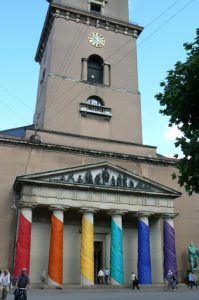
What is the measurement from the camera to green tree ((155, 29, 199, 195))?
12.1 m

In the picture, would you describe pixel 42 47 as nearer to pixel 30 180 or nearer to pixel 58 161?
pixel 58 161

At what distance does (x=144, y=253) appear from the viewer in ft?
88.2

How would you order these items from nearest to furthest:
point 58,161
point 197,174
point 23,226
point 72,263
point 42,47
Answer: point 197,174 → point 23,226 → point 72,263 → point 58,161 → point 42,47

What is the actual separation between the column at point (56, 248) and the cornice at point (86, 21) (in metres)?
18.3

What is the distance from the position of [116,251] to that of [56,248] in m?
4.20

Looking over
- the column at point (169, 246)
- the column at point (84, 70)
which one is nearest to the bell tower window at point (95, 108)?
the column at point (84, 70)

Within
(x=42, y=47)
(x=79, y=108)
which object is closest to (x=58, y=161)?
(x=79, y=108)

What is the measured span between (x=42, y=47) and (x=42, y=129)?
40.6 feet

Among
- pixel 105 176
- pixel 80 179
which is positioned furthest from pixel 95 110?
pixel 80 179

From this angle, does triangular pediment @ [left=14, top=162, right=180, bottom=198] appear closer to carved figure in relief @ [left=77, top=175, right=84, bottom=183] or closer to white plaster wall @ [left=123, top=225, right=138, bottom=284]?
carved figure in relief @ [left=77, top=175, right=84, bottom=183]

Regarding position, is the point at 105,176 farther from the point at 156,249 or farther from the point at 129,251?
the point at 156,249

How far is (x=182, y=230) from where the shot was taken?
3181cm

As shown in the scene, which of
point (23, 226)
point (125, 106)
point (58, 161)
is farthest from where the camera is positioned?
point (125, 106)

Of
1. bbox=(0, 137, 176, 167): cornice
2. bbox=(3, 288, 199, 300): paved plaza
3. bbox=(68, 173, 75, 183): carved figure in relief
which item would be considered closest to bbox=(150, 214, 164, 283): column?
bbox=(3, 288, 199, 300): paved plaza
